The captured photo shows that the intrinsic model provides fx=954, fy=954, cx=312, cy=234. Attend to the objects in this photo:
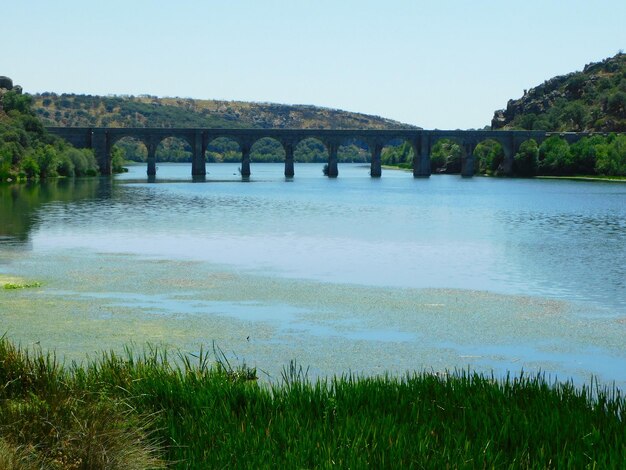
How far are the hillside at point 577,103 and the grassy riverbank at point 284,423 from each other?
131 meters

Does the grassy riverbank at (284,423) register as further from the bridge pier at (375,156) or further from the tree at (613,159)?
the bridge pier at (375,156)

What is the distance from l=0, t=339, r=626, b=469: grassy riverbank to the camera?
9.46 meters

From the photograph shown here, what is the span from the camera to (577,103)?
152 meters

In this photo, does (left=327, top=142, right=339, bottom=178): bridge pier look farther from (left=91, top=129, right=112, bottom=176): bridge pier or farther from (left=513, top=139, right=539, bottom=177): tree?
(left=91, top=129, right=112, bottom=176): bridge pier

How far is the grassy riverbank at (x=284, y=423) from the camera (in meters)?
9.46

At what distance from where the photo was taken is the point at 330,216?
171 ft

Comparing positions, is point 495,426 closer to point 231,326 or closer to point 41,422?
point 41,422

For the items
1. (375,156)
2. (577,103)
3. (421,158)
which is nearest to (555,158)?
(421,158)

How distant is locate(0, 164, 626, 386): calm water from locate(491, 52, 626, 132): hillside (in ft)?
319

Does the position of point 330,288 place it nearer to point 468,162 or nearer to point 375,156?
point 375,156

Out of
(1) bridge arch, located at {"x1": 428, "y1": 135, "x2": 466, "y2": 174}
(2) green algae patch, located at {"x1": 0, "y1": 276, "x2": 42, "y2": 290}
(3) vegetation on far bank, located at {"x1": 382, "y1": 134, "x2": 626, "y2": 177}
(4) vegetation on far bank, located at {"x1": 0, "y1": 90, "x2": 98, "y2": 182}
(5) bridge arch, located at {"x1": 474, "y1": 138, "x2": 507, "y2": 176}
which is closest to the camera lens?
(2) green algae patch, located at {"x1": 0, "y1": 276, "x2": 42, "y2": 290}

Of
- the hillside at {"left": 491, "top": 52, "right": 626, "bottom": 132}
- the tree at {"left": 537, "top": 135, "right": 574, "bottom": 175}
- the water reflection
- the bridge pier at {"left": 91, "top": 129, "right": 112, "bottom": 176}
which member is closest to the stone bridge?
the bridge pier at {"left": 91, "top": 129, "right": 112, "bottom": 176}

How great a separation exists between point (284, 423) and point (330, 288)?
14.3m

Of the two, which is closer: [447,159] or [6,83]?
[6,83]
